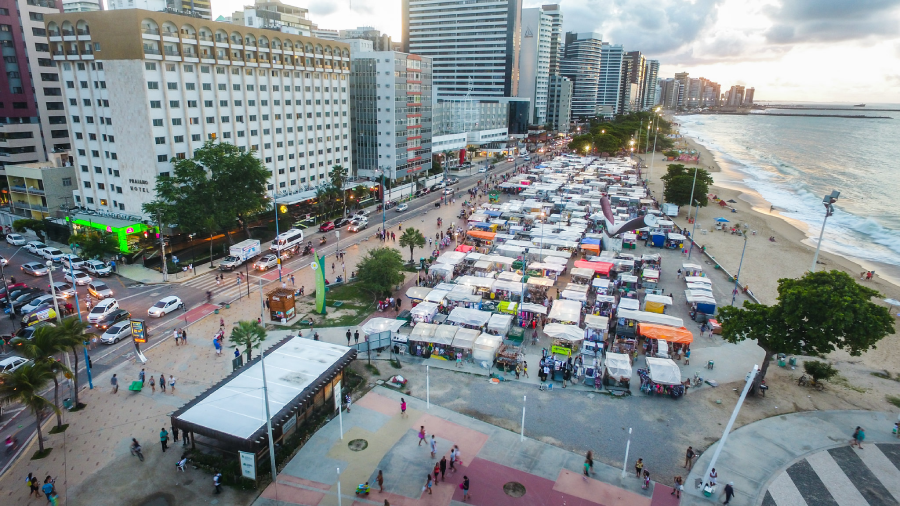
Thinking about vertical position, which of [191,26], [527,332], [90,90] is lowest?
[527,332]

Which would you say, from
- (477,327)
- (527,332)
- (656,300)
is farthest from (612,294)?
(477,327)

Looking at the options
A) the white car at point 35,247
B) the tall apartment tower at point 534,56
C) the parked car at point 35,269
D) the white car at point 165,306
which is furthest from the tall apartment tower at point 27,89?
the tall apartment tower at point 534,56

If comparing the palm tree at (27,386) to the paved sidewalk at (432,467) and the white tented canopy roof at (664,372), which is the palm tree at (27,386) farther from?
the white tented canopy roof at (664,372)

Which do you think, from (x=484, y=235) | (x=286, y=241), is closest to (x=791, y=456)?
(x=484, y=235)

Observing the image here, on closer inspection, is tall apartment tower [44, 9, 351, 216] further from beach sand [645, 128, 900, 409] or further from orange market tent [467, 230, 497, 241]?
beach sand [645, 128, 900, 409]

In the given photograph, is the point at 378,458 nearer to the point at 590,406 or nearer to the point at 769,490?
the point at 590,406

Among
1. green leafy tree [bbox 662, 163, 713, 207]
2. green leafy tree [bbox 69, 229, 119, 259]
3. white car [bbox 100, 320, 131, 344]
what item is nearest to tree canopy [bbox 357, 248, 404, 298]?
white car [bbox 100, 320, 131, 344]
